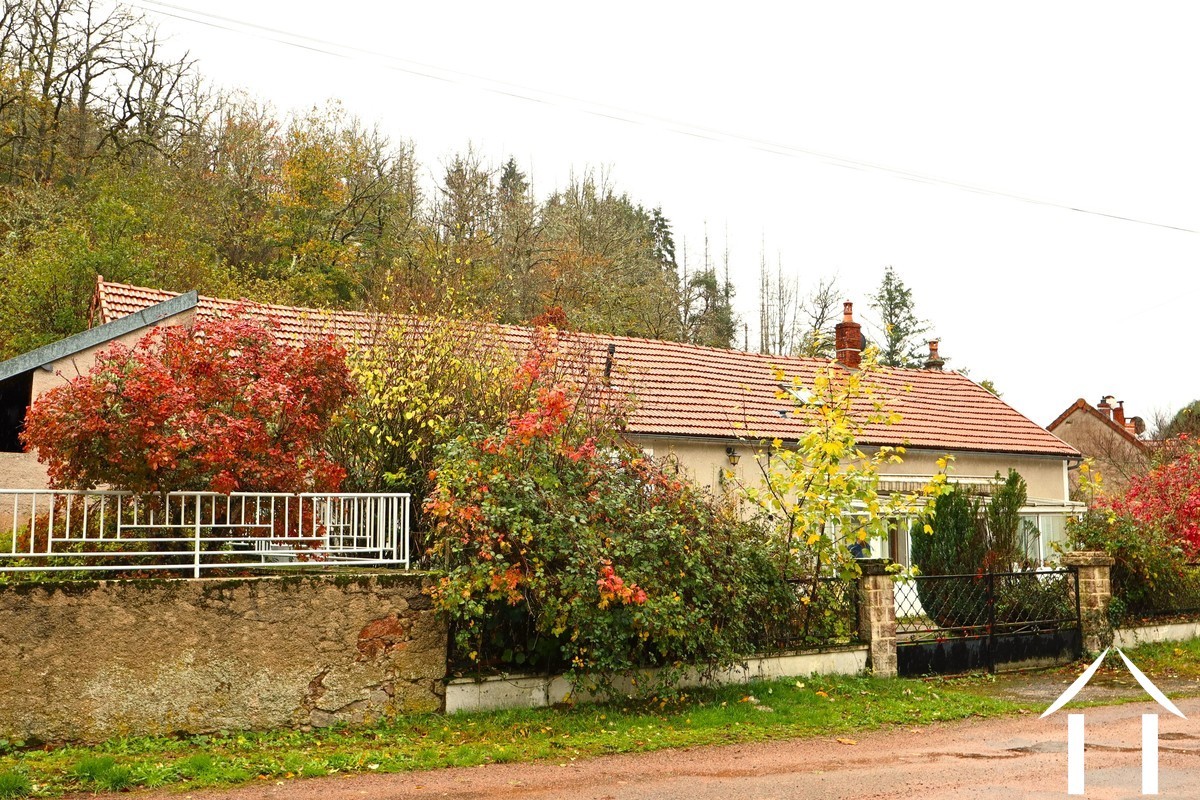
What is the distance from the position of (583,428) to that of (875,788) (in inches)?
215

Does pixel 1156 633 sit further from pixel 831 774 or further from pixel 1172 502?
pixel 831 774

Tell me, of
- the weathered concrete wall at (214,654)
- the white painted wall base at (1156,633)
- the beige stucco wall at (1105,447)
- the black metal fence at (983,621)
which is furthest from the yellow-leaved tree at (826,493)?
the beige stucco wall at (1105,447)

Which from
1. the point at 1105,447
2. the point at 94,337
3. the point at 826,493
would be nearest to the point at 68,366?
the point at 94,337

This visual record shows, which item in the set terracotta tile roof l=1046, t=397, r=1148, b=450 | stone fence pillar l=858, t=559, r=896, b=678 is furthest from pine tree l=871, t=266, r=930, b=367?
stone fence pillar l=858, t=559, r=896, b=678

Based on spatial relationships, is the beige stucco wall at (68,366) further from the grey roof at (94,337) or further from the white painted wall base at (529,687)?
the white painted wall base at (529,687)

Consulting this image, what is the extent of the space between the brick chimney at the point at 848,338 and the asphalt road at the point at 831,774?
15.2 meters

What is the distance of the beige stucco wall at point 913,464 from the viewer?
1825 cm

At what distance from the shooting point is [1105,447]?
43.1m

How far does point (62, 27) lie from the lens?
28.8 meters

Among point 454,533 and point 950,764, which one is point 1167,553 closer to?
point 950,764

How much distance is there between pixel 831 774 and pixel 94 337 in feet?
37.6

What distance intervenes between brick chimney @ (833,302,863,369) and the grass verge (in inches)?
527

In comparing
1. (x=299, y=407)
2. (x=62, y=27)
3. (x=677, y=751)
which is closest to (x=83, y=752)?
(x=299, y=407)

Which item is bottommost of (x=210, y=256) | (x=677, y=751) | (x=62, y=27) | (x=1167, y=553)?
(x=677, y=751)
